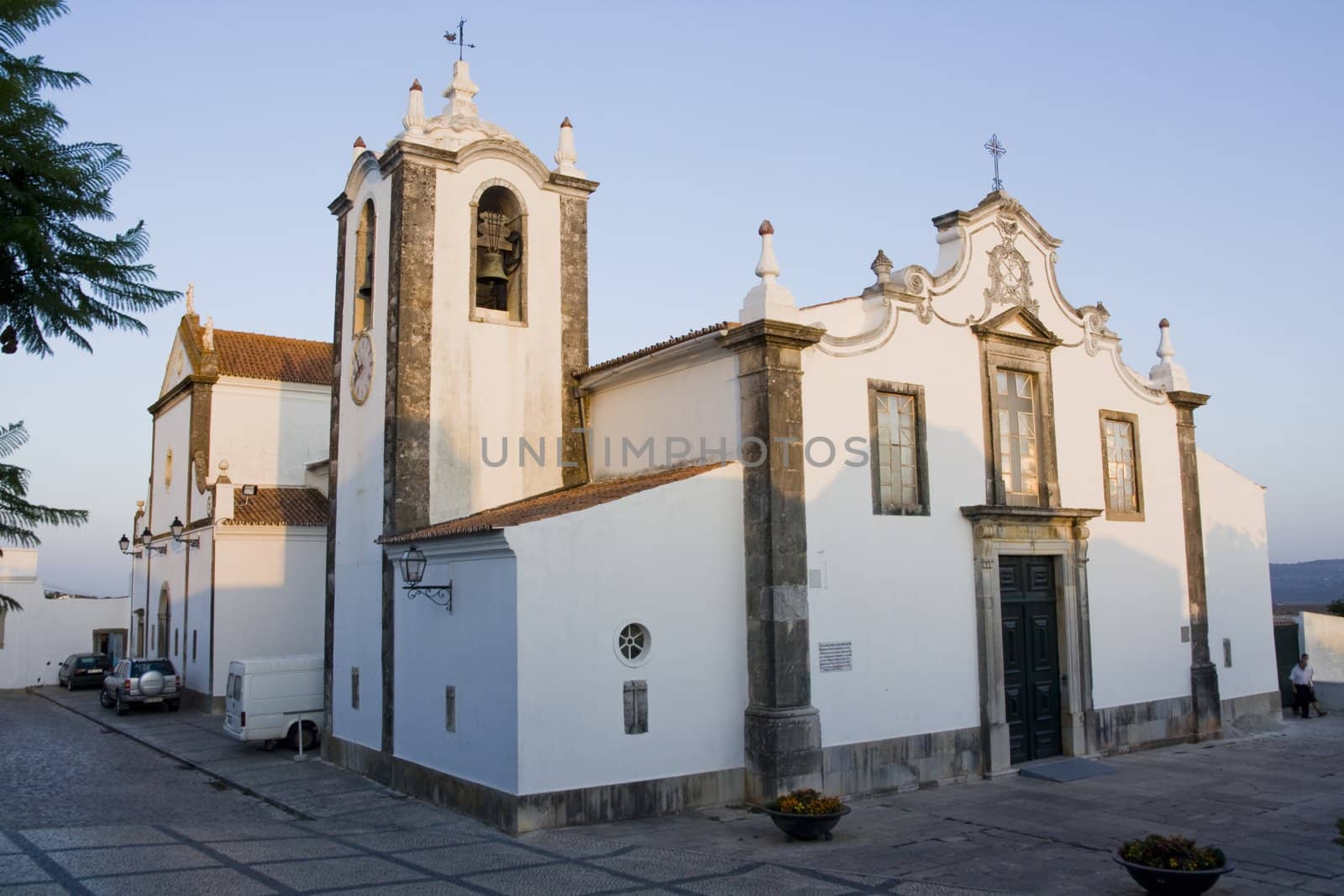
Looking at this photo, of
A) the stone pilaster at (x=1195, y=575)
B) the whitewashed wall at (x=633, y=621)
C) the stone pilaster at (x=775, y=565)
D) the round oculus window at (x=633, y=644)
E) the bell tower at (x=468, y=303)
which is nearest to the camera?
the whitewashed wall at (x=633, y=621)

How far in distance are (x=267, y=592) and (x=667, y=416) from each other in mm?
14664

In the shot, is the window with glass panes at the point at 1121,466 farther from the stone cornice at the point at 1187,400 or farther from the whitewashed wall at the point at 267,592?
the whitewashed wall at the point at 267,592

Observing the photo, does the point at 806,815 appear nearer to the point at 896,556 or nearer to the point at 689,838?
the point at 689,838

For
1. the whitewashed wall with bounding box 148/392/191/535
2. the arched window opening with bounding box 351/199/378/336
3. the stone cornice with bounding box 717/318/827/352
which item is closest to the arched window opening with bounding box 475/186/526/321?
the arched window opening with bounding box 351/199/378/336

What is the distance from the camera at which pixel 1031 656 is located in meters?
15.4

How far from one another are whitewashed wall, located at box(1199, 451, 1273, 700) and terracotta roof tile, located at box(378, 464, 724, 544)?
11050 millimetres

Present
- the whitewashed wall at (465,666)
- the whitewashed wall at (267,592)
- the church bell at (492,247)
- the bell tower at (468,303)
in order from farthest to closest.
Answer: the whitewashed wall at (267,592), the church bell at (492,247), the bell tower at (468,303), the whitewashed wall at (465,666)

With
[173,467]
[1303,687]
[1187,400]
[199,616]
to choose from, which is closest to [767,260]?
[1187,400]

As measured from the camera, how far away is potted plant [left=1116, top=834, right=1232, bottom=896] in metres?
8.22

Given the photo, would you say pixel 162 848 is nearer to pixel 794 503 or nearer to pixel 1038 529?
pixel 794 503

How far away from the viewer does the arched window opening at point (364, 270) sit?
53.9 ft

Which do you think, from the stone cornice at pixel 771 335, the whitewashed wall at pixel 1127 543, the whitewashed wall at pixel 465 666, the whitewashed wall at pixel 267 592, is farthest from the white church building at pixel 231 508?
the whitewashed wall at pixel 1127 543

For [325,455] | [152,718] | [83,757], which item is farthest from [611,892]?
[325,455]

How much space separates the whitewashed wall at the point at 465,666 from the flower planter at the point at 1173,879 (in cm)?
597
